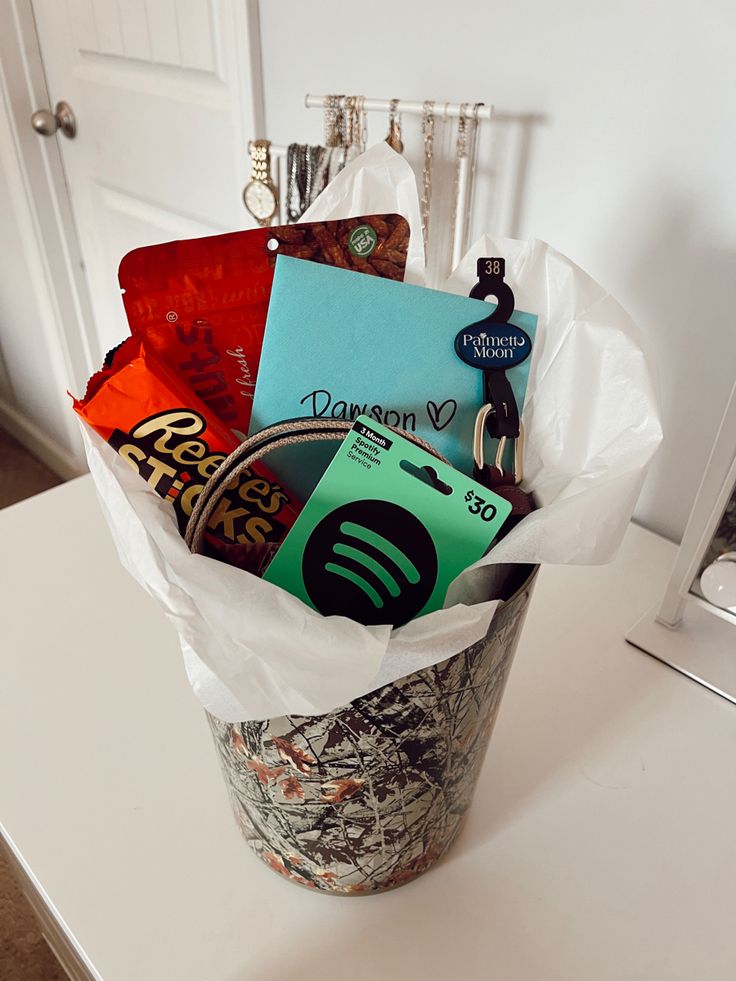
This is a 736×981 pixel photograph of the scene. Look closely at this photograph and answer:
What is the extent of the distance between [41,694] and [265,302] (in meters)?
0.30

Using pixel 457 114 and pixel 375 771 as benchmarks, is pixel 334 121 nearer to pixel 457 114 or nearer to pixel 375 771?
pixel 457 114

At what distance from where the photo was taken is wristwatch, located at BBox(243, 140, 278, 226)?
29.6 inches

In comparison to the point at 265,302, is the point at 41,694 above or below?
below

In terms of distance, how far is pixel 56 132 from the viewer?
4.26ft

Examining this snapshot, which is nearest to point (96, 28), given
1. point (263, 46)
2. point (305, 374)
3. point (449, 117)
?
point (263, 46)

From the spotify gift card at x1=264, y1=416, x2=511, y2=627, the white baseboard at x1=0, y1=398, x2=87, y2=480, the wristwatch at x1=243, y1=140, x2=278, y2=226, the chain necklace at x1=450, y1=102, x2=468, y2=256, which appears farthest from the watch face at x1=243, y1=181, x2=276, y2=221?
the white baseboard at x1=0, y1=398, x2=87, y2=480

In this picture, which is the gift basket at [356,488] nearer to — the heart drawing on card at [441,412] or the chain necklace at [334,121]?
the heart drawing on card at [441,412]

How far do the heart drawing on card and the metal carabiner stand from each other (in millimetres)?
23

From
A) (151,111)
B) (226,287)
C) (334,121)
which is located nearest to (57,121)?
(151,111)

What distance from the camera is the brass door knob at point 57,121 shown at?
4.07 ft

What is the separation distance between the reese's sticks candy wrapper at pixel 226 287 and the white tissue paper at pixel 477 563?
0.09m

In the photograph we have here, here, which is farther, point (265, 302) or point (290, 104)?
point (290, 104)

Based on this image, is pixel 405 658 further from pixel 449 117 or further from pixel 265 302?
pixel 449 117

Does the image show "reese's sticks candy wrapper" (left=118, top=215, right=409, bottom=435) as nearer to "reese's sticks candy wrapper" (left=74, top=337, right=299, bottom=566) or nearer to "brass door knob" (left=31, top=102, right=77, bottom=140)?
"reese's sticks candy wrapper" (left=74, top=337, right=299, bottom=566)
